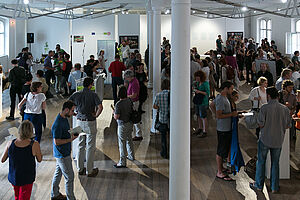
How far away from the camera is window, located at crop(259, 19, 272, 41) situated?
26703mm

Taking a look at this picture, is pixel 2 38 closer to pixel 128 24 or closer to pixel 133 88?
pixel 128 24

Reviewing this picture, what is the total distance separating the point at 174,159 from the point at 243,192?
6.42 ft

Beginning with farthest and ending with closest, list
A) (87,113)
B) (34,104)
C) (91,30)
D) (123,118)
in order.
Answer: (91,30) < (34,104) < (123,118) < (87,113)

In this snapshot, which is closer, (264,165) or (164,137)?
(264,165)

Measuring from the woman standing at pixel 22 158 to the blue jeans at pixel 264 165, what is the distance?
3396mm

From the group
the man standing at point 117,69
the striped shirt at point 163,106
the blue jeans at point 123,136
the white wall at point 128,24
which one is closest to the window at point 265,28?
the white wall at point 128,24

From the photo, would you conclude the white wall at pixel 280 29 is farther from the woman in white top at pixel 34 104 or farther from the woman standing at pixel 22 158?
the woman standing at pixel 22 158

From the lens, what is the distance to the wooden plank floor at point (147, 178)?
23.3 ft

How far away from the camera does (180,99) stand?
5648mm

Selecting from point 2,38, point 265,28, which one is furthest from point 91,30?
point 265,28

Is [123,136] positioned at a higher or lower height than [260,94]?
lower

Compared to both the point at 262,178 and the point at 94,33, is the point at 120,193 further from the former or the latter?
the point at 94,33

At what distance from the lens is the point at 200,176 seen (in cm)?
796

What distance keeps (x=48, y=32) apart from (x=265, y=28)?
12.7 m
